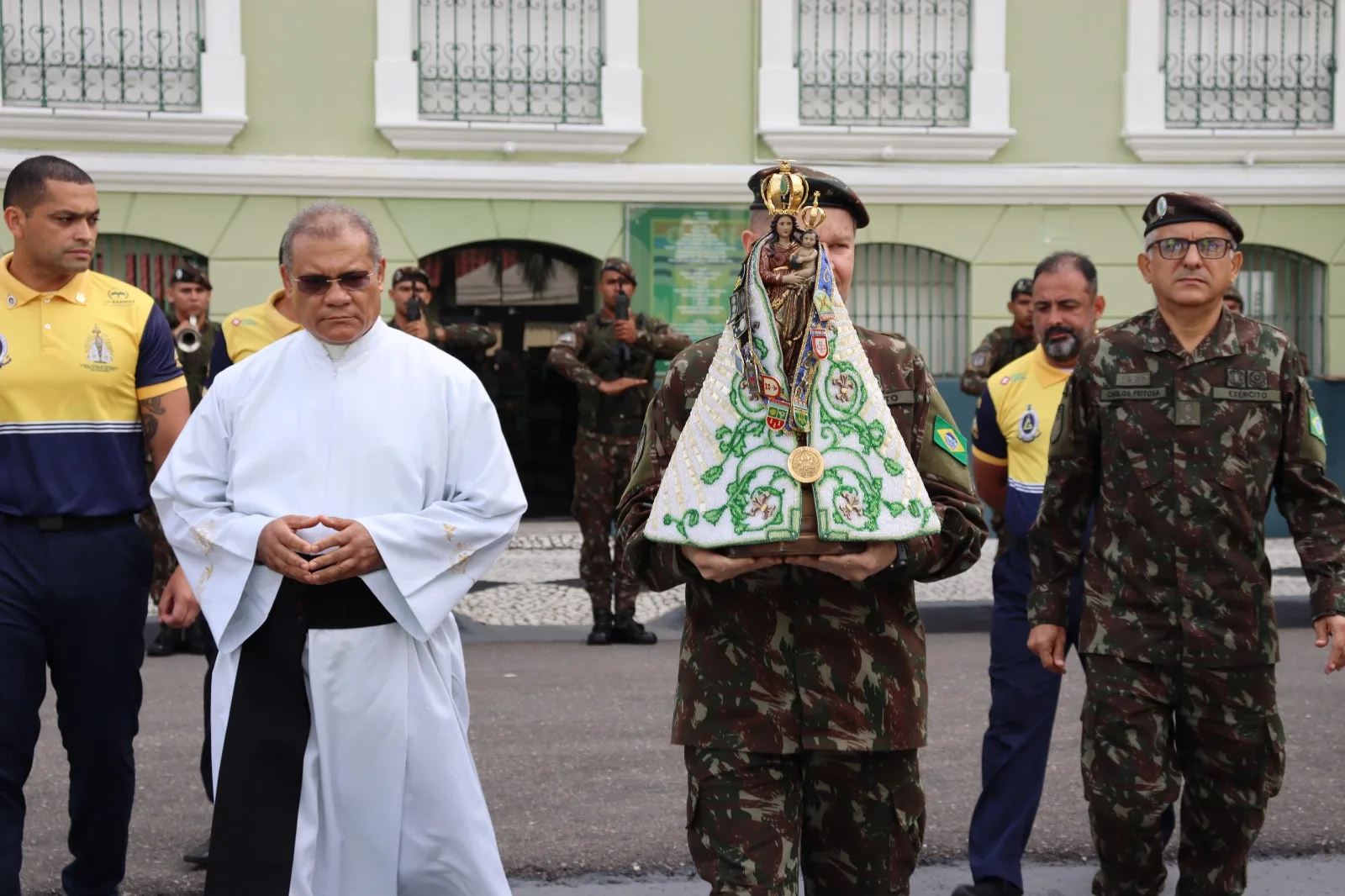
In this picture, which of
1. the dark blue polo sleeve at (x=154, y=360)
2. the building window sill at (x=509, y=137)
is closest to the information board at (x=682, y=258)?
the building window sill at (x=509, y=137)

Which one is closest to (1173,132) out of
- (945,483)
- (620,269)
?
(620,269)

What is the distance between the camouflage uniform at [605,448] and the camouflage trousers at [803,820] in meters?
6.33

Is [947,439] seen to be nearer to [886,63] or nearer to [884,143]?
[884,143]

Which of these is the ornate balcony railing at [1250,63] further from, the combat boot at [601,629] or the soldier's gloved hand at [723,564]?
the soldier's gloved hand at [723,564]

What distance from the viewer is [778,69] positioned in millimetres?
15156

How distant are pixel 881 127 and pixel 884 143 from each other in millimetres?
156

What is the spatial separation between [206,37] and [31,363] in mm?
10449

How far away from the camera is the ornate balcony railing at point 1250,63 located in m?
15.7

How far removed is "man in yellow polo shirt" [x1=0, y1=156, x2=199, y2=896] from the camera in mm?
4617

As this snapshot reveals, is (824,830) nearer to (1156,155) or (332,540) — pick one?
(332,540)

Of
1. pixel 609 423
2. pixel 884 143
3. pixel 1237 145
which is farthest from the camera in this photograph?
pixel 1237 145

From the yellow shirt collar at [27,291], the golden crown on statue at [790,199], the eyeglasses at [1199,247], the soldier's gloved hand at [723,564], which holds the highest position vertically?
the golden crown on statue at [790,199]

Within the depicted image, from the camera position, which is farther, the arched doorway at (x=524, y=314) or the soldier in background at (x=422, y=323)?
the arched doorway at (x=524, y=314)

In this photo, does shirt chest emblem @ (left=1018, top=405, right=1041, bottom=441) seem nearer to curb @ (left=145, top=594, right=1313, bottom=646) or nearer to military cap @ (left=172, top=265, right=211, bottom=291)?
curb @ (left=145, top=594, right=1313, bottom=646)
